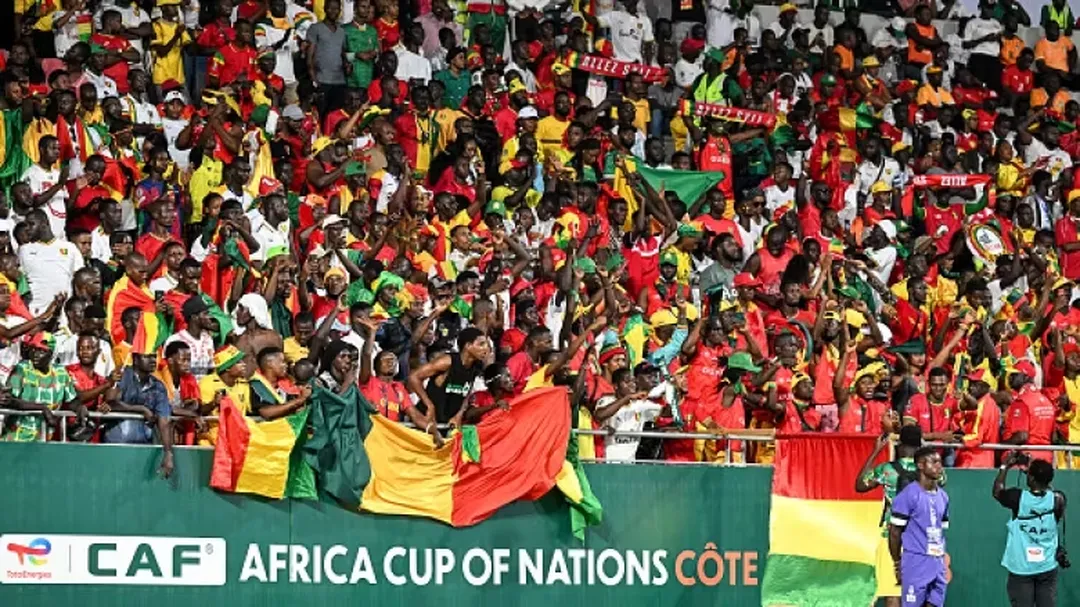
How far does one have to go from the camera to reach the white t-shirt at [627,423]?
18.1m

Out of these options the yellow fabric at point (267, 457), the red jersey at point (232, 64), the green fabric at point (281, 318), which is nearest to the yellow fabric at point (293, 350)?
the green fabric at point (281, 318)

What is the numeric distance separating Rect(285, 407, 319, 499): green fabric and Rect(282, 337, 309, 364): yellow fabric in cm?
167

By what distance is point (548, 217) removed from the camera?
2217 centimetres

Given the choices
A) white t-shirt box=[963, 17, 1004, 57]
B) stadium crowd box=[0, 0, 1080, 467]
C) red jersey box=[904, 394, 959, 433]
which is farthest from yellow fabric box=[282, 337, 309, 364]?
white t-shirt box=[963, 17, 1004, 57]

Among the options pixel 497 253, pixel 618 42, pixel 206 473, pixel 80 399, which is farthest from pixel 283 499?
pixel 618 42

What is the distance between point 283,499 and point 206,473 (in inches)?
26.5

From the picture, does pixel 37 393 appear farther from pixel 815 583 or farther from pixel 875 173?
pixel 875 173

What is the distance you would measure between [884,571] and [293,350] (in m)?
5.20

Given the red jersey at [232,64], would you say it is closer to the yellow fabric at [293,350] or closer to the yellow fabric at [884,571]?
the yellow fabric at [293,350]

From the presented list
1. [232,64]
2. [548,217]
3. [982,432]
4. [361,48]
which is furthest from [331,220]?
[982,432]

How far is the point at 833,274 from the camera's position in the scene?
22.8 meters

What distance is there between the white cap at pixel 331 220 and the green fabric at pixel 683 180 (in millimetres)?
3987

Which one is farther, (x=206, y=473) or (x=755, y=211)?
(x=755, y=211)

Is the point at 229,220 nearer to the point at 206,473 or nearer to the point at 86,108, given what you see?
the point at 86,108
